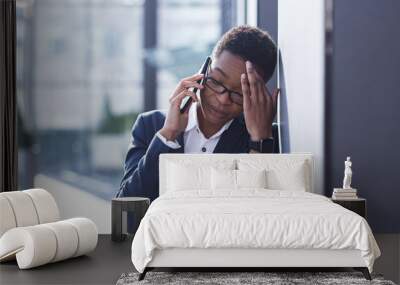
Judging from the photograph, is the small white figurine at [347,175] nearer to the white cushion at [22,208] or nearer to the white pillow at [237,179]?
the white pillow at [237,179]

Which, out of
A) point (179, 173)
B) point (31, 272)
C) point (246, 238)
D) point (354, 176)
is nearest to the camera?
point (246, 238)

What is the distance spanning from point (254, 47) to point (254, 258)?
9.94ft

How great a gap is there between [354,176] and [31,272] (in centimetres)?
362

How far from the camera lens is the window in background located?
7.42 meters

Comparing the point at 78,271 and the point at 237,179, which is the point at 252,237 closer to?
the point at 78,271

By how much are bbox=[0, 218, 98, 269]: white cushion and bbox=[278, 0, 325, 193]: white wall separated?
2758mm

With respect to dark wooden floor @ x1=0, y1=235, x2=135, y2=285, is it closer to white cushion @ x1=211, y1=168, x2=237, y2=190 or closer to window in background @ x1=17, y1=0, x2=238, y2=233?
white cushion @ x1=211, y1=168, x2=237, y2=190

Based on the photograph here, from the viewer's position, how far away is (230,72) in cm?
733

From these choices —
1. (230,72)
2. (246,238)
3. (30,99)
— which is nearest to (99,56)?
(30,99)

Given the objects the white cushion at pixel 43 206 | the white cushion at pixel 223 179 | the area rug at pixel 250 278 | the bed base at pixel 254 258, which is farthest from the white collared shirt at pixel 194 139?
the bed base at pixel 254 258

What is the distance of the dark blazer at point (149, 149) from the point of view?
7.33 meters

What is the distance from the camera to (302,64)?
727 cm

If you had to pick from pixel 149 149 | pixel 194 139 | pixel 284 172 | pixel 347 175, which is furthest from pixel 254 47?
pixel 347 175

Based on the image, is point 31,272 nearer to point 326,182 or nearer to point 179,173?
point 179,173
